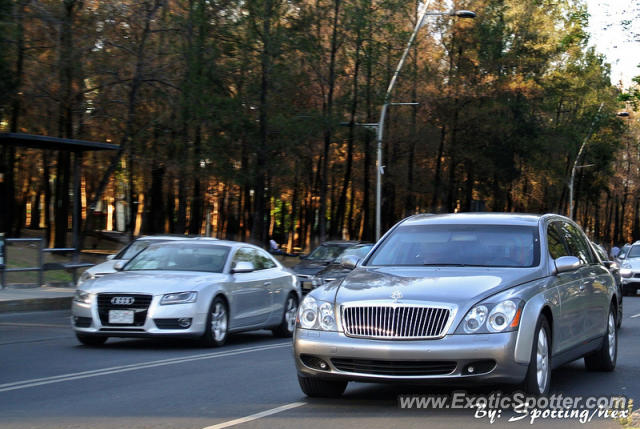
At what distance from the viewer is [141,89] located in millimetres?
33531

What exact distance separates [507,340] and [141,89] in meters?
27.3

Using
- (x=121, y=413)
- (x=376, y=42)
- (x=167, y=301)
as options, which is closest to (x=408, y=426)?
(x=121, y=413)

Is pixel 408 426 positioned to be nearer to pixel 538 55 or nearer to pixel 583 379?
pixel 583 379

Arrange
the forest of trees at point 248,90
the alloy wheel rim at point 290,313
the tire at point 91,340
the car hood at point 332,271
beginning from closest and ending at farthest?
1. the tire at point 91,340
2. the alloy wheel rim at point 290,313
3. the car hood at point 332,271
4. the forest of trees at point 248,90

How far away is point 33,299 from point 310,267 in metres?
7.29

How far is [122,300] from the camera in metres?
13.1

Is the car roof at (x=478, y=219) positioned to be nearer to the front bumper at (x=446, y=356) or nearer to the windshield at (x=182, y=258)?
the front bumper at (x=446, y=356)

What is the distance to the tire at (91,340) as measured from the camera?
13422 mm

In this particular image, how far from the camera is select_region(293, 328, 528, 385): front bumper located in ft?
25.0

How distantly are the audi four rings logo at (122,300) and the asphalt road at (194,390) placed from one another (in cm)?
60

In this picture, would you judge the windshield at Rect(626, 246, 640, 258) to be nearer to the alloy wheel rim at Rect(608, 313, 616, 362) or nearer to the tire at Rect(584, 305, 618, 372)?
the alloy wheel rim at Rect(608, 313, 616, 362)

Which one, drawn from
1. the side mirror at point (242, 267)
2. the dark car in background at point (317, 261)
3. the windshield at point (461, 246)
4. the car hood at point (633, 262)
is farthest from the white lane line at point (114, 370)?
the car hood at point (633, 262)

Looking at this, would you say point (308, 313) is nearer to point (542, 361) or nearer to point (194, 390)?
point (194, 390)

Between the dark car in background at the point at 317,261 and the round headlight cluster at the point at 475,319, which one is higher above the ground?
the round headlight cluster at the point at 475,319
